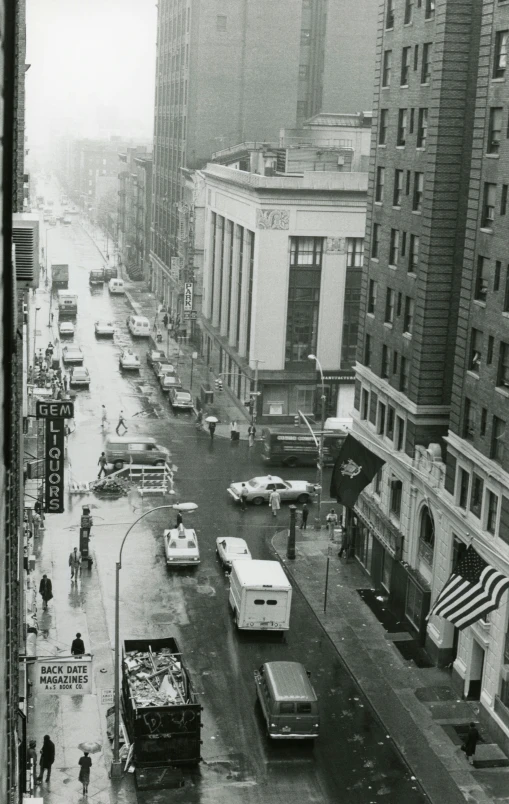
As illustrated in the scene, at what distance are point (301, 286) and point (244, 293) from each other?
7.24 metres

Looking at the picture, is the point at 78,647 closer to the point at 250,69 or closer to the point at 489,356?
the point at 489,356

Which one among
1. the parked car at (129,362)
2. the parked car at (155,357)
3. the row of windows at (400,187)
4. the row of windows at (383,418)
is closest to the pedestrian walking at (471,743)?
the row of windows at (383,418)

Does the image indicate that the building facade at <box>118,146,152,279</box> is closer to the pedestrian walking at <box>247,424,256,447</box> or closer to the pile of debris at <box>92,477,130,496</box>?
the pedestrian walking at <box>247,424,256,447</box>

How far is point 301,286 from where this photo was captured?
88375 millimetres

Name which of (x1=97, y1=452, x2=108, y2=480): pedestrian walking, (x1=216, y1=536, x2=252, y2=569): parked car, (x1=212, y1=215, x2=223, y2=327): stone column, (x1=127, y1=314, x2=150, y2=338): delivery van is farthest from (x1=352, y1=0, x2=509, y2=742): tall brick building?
(x1=127, y1=314, x2=150, y2=338): delivery van

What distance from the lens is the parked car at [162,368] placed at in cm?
10075

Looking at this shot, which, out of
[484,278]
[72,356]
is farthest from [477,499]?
[72,356]

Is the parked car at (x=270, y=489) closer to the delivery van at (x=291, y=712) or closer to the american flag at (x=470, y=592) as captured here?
the american flag at (x=470, y=592)

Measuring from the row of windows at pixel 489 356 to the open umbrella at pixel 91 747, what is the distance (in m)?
19.2

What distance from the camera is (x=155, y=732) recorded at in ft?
115

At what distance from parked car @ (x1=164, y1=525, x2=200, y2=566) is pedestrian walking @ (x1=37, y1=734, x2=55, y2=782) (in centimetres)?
2040

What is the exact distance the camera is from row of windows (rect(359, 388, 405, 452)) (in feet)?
167

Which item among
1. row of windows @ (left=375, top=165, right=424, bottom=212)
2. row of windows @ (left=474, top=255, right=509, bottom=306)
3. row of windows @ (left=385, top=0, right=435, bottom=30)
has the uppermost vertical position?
row of windows @ (left=385, top=0, right=435, bottom=30)

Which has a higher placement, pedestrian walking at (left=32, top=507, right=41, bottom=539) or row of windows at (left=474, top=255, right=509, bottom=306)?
row of windows at (left=474, top=255, right=509, bottom=306)
